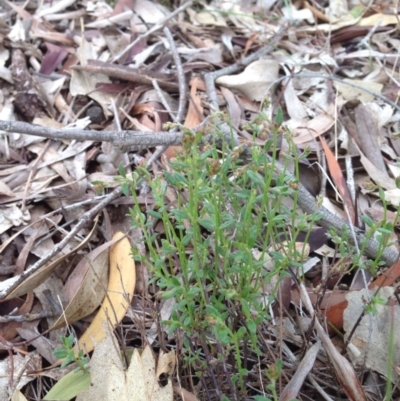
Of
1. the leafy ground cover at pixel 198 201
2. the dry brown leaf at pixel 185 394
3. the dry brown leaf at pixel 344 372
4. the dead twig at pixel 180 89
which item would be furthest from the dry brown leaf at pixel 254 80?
the dry brown leaf at pixel 185 394

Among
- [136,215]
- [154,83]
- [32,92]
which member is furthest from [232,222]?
[32,92]

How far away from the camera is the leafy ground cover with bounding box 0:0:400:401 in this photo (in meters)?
1.22

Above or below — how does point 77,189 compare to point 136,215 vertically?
below

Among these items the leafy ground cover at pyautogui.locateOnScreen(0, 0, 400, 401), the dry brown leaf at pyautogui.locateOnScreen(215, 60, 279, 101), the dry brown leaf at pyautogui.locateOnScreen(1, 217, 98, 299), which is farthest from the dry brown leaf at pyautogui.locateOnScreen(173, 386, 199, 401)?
the dry brown leaf at pyautogui.locateOnScreen(215, 60, 279, 101)

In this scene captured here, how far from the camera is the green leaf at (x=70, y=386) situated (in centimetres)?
136

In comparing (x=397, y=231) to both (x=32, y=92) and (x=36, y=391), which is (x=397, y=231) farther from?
(x=32, y=92)

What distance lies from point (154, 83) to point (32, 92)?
471mm

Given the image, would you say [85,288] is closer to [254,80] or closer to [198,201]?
[198,201]

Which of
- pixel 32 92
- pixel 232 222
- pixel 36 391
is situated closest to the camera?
pixel 232 222

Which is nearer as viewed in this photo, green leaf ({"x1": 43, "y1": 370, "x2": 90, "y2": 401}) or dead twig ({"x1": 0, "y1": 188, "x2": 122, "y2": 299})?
green leaf ({"x1": 43, "y1": 370, "x2": 90, "y2": 401})

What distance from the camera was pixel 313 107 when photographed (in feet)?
6.91

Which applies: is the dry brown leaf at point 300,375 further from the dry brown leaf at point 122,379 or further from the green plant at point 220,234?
the dry brown leaf at point 122,379

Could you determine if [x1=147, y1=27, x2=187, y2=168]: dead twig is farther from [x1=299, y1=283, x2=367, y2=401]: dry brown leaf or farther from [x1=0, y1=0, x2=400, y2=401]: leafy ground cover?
[x1=299, y1=283, x2=367, y2=401]: dry brown leaf

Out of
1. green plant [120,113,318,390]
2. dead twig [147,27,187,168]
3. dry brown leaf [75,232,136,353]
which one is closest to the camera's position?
green plant [120,113,318,390]
